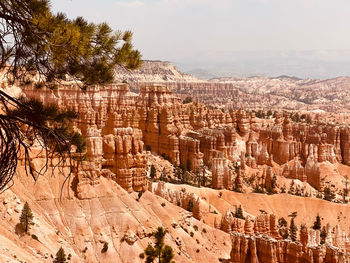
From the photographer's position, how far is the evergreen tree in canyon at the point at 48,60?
1060cm

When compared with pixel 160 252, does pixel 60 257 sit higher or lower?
higher

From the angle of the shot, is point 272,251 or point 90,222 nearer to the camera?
point 90,222

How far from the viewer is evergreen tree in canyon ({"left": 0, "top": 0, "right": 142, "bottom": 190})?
10.6 metres

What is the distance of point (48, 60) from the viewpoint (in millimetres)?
11688

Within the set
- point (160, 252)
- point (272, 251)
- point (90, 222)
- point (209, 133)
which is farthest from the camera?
point (209, 133)

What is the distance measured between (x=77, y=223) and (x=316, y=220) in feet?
110

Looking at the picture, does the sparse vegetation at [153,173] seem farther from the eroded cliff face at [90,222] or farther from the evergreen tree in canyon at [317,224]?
the evergreen tree in canyon at [317,224]

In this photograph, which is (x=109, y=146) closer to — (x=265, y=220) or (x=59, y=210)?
(x=59, y=210)

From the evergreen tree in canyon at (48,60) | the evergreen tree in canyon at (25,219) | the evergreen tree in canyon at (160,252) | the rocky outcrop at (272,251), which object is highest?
the evergreen tree in canyon at (48,60)

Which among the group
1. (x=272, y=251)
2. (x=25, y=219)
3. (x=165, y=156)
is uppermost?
(x=25, y=219)

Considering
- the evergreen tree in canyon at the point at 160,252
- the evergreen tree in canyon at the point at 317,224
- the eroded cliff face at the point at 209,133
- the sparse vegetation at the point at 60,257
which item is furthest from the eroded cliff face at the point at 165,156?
the evergreen tree in canyon at the point at 317,224

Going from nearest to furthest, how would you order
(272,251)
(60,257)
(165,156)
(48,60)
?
(48,60) < (60,257) < (272,251) < (165,156)

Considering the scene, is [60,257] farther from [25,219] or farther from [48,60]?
[48,60]

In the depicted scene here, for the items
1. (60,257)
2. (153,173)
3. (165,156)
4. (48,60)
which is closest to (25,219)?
(60,257)
